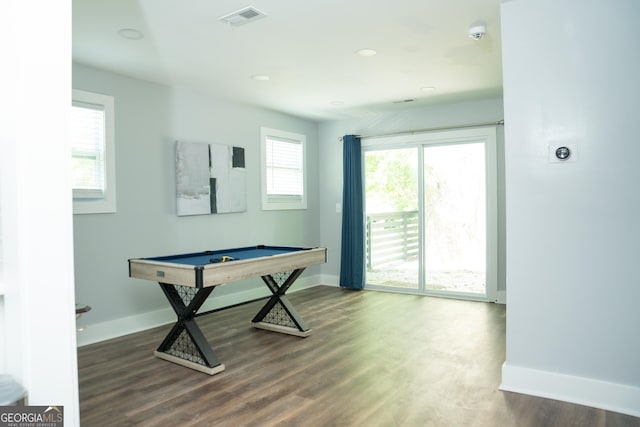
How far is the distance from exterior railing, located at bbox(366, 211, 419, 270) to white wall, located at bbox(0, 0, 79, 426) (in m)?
5.06

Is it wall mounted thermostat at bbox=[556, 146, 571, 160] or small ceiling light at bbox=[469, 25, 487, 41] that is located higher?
small ceiling light at bbox=[469, 25, 487, 41]

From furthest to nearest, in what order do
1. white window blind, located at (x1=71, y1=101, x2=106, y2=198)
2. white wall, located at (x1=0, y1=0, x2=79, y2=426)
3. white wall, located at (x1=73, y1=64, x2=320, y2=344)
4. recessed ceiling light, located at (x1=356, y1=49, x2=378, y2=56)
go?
white wall, located at (x1=73, y1=64, x2=320, y2=344) < white window blind, located at (x1=71, y1=101, x2=106, y2=198) < recessed ceiling light, located at (x1=356, y1=49, x2=378, y2=56) < white wall, located at (x1=0, y1=0, x2=79, y2=426)

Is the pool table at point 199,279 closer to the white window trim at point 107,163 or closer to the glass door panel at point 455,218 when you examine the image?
the white window trim at point 107,163

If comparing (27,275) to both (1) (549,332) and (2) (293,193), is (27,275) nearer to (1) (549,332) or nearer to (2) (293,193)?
(1) (549,332)

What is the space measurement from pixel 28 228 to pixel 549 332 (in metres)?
2.80

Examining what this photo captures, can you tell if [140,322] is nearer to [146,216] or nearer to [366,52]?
[146,216]

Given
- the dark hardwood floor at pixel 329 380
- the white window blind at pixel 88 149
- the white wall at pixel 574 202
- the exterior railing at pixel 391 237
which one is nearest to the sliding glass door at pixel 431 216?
the exterior railing at pixel 391 237

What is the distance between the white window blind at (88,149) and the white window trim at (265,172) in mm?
2135

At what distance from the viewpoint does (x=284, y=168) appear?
6.31 metres

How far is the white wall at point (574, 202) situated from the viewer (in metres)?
2.60

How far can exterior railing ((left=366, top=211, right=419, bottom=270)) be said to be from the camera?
6.20m

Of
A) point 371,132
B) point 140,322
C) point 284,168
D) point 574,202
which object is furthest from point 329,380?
point 371,132

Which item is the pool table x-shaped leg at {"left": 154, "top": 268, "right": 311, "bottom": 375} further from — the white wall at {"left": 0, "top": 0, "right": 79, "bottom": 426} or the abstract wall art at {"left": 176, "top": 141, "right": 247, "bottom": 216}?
the white wall at {"left": 0, "top": 0, "right": 79, "bottom": 426}

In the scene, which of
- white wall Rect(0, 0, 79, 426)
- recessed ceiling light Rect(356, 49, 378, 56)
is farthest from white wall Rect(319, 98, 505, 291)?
white wall Rect(0, 0, 79, 426)
